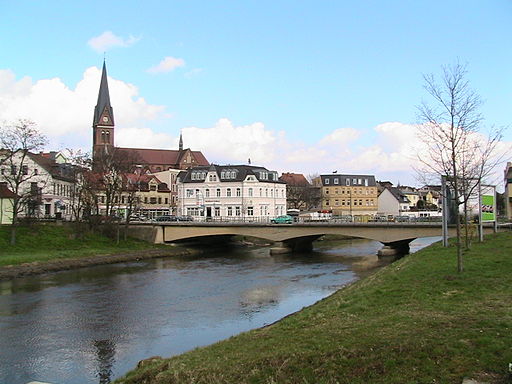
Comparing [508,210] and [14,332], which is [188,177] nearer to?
[508,210]

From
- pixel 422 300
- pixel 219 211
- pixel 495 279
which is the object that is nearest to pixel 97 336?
pixel 422 300

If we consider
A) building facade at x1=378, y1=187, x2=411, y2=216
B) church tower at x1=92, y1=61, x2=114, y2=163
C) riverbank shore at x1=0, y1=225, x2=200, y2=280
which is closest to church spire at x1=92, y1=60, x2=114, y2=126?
church tower at x1=92, y1=61, x2=114, y2=163

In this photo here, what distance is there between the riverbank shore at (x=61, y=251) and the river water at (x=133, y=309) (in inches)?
75.4

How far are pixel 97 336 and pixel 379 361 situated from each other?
13.7 m

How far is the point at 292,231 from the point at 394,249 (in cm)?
1159

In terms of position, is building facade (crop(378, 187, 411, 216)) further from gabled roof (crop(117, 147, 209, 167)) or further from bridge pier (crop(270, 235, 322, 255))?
bridge pier (crop(270, 235, 322, 255))

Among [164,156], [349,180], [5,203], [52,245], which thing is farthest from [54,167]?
[349,180]

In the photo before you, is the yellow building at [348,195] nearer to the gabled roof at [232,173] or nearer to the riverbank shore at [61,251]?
the gabled roof at [232,173]

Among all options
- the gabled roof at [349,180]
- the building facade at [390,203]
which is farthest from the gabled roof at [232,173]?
the building facade at [390,203]

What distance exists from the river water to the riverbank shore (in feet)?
6.28

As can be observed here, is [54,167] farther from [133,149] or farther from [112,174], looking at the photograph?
[133,149]

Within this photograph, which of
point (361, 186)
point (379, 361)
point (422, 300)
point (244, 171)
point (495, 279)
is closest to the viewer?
point (379, 361)

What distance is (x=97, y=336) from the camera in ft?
64.5

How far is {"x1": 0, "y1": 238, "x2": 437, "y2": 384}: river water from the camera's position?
54.3 feet
